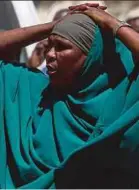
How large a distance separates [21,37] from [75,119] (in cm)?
55

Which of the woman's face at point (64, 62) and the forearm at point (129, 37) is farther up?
the forearm at point (129, 37)

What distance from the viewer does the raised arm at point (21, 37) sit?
11.0 ft

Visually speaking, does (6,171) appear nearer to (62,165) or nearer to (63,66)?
(62,165)

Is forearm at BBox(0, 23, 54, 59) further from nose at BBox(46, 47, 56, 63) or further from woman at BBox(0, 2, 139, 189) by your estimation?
nose at BBox(46, 47, 56, 63)

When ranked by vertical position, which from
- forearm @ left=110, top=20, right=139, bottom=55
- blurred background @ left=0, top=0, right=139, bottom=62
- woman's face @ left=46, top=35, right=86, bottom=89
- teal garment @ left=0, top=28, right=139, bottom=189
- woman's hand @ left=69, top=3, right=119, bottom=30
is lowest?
blurred background @ left=0, top=0, right=139, bottom=62

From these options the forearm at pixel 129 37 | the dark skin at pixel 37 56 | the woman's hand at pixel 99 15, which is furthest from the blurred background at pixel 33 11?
the forearm at pixel 129 37

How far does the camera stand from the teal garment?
2994mm

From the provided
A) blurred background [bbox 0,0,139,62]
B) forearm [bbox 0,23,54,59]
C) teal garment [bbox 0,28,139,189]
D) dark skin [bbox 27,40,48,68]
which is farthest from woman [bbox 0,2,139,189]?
blurred background [bbox 0,0,139,62]

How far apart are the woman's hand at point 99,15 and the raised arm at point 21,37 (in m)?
0.20

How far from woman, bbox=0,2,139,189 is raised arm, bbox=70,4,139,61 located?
4 cm

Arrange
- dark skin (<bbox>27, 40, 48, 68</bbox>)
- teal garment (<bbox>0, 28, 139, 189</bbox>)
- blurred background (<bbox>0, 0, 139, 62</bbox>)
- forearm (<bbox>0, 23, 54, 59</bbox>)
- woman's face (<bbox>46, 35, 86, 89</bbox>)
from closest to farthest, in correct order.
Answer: teal garment (<bbox>0, 28, 139, 189</bbox>) < woman's face (<bbox>46, 35, 86, 89</bbox>) < forearm (<bbox>0, 23, 54, 59</bbox>) < dark skin (<bbox>27, 40, 48, 68</bbox>) < blurred background (<bbox>0, 0, 139, 62</bbox>)

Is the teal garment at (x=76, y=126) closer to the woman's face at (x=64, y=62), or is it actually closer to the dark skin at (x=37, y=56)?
the woman's face at (x=64, y=62)

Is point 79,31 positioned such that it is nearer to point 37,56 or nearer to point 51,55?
point 51,55

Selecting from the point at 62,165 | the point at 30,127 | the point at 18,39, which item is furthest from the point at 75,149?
the point at 18,39
